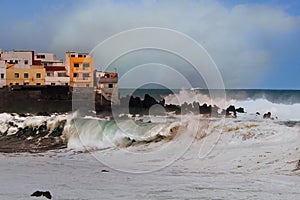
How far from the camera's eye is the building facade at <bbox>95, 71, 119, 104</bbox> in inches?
1391

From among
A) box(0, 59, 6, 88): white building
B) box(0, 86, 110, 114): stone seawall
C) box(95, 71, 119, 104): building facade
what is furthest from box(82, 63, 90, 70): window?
box(0, 59, 6, 88): white building

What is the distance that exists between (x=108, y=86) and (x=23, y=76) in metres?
6.90

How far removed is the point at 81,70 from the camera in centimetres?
3716

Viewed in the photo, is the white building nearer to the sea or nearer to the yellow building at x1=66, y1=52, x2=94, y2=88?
the yellow building at x1=66, y1=52, x2=94, y2=88

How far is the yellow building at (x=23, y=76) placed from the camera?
119ft

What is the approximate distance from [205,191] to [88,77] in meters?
28.0

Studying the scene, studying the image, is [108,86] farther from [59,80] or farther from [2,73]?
[2,73]

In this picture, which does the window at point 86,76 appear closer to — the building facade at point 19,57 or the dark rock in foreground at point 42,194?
the building facade at point 19,57

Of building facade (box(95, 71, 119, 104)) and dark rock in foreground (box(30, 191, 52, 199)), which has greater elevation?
building facade (box(95, 71, 119, 104))

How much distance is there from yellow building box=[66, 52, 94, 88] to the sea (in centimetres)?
1153

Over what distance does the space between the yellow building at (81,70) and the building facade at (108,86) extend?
81 cm

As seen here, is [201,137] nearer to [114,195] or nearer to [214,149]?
[214,149]

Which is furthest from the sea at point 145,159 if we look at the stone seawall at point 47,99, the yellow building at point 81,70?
the yellow building at point 81,70

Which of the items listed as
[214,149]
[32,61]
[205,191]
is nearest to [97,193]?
[205,191]
